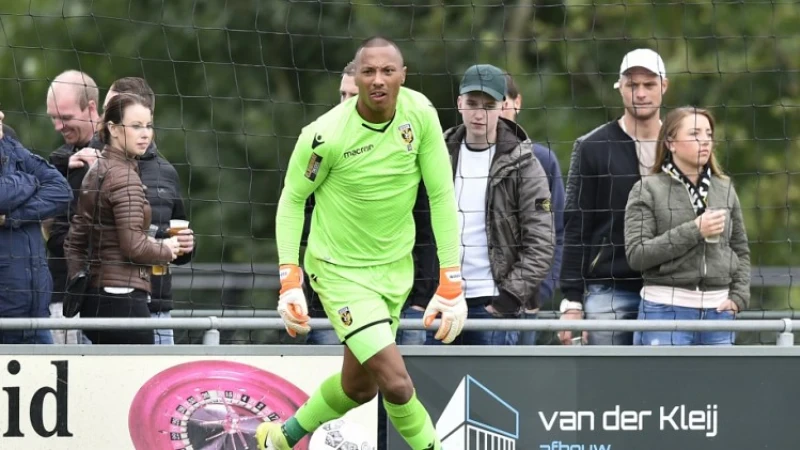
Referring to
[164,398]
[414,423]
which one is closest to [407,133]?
[414,423]

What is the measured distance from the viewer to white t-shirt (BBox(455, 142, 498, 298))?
27.2 ft

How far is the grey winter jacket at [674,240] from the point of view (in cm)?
820

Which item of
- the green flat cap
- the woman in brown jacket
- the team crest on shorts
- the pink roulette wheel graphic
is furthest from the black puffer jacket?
the green flat cap

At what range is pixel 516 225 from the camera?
8336 millimetres

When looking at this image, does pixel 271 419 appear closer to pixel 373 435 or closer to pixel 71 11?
pixel 373 435

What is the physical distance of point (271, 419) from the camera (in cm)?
818

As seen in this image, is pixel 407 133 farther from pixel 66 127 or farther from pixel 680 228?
pixel 66 127

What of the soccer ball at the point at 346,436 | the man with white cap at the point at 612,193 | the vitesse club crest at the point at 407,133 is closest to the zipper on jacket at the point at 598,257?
the man with white cap at the point at 612,193

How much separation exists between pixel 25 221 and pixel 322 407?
1707 mm

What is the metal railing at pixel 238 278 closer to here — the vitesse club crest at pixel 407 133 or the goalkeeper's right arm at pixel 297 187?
the goalkeeper's right arm at pixel 297 187

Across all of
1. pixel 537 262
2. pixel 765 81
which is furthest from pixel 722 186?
pixel 765 81

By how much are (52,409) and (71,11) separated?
886 cm

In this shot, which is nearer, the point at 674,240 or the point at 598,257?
the point at 674,240

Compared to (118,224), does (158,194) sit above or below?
above
